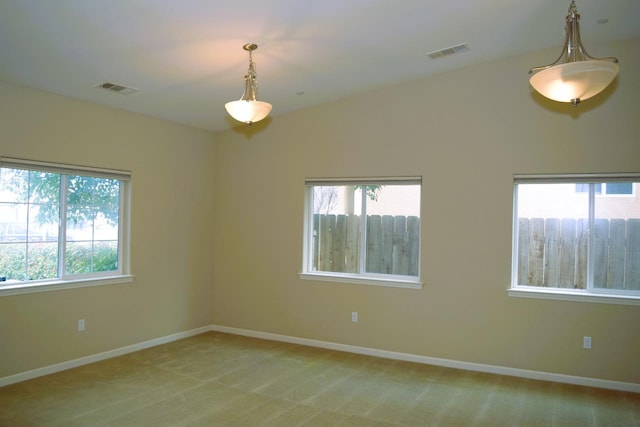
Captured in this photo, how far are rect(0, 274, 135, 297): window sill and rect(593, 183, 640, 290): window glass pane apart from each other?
487 centimetres

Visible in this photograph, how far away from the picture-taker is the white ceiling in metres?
3.29

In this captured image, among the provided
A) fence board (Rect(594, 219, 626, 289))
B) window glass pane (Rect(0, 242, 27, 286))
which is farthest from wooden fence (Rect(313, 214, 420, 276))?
window glass pane (Rect(0, 242, 27, 286))

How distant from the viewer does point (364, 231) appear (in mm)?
5520

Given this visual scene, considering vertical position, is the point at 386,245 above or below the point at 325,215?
below

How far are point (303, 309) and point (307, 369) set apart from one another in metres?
1.06

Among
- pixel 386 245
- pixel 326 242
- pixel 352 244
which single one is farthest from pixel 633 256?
pixel 326 242

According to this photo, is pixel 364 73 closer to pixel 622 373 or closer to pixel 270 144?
pixel 270 144

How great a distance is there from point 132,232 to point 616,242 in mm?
4984

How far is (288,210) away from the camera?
584 centimetres

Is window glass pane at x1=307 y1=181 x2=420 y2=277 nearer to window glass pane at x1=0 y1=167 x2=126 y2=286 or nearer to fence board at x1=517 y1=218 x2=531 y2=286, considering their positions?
fence board at x1=517 y1=218 x2=531 y2=286

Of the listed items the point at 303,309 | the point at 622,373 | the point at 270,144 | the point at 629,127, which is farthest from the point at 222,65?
the point at 622,373

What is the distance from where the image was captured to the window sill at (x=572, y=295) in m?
4.27

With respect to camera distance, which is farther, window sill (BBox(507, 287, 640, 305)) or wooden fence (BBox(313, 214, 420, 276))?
wooden fence (BBox(313, 214, 420, 276))

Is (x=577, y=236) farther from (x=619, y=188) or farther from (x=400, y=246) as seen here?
(x=400, y=246)
